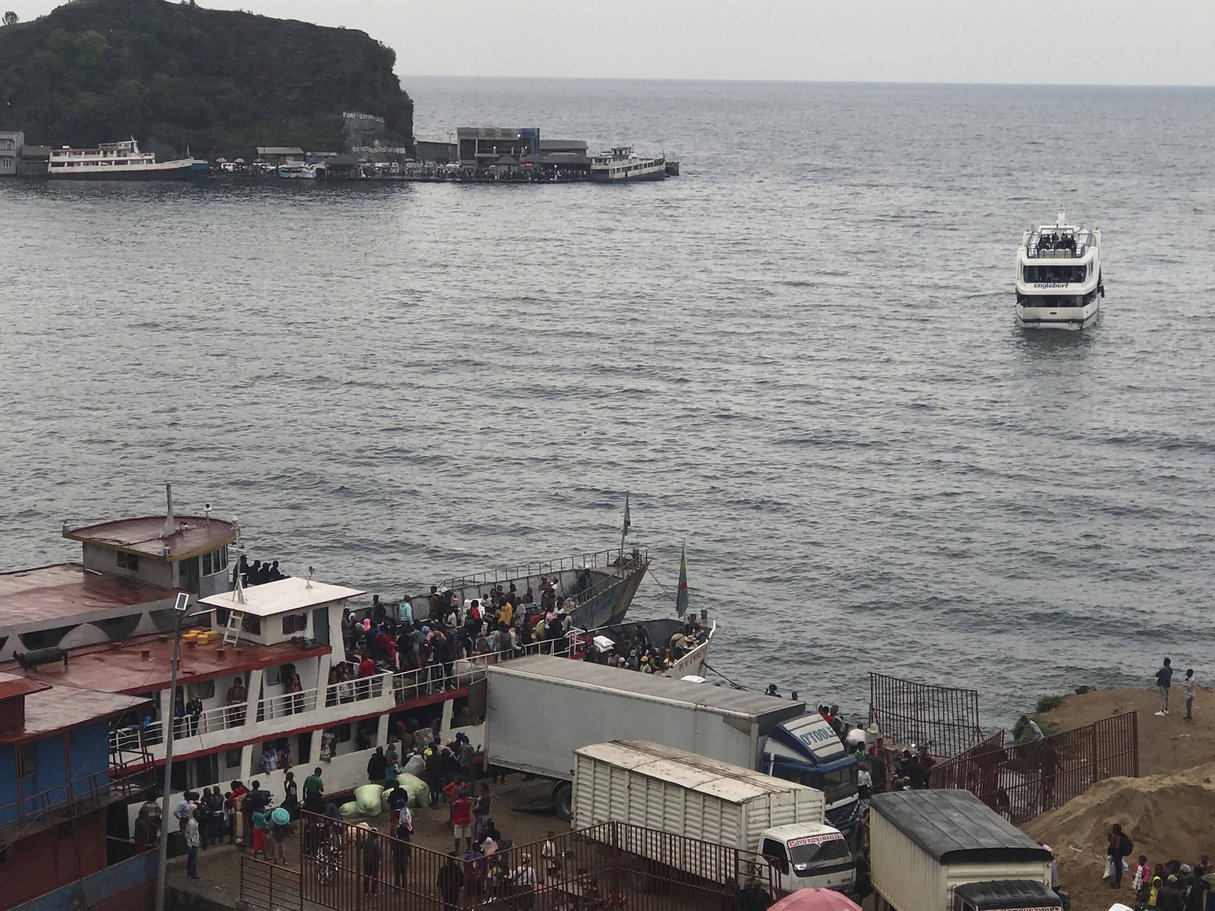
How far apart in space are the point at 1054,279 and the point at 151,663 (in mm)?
84969

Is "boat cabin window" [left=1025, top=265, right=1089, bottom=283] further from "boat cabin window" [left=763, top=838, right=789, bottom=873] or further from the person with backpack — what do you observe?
"boat cabin window" [left=763, top=838, right=789, bottom=873]

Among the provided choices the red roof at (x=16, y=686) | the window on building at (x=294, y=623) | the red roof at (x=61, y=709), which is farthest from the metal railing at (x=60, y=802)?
the window on building at (x=294, y=623)

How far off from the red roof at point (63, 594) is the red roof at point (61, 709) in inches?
175

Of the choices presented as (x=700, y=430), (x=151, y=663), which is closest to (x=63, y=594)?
(x=151, y=663)

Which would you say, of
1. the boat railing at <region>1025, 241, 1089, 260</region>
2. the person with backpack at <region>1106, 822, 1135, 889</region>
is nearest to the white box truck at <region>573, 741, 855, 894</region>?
the person with backpack at <region>1106, 822, 1135, 889</region>

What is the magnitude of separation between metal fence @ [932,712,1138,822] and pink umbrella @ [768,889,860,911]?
9.22 metres

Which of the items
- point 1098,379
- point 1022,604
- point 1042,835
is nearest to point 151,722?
point 1042,835

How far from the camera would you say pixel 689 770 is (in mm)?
30828

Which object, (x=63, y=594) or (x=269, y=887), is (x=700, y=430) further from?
(x=269, y=887)

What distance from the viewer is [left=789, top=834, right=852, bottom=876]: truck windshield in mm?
28781

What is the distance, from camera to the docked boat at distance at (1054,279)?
108m

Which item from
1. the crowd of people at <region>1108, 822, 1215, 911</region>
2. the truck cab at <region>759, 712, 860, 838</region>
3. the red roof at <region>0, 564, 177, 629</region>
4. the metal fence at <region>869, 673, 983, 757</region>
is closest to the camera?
the crowd of people at <region>1108, 822, 1215, 911</region>

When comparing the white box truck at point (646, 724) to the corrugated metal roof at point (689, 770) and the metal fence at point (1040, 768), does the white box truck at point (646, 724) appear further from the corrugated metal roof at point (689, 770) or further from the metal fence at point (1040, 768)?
the metal fence at point (1040, 768)

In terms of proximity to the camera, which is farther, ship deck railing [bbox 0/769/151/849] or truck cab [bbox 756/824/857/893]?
ship deck railing [bbox 0/769/151/849]
